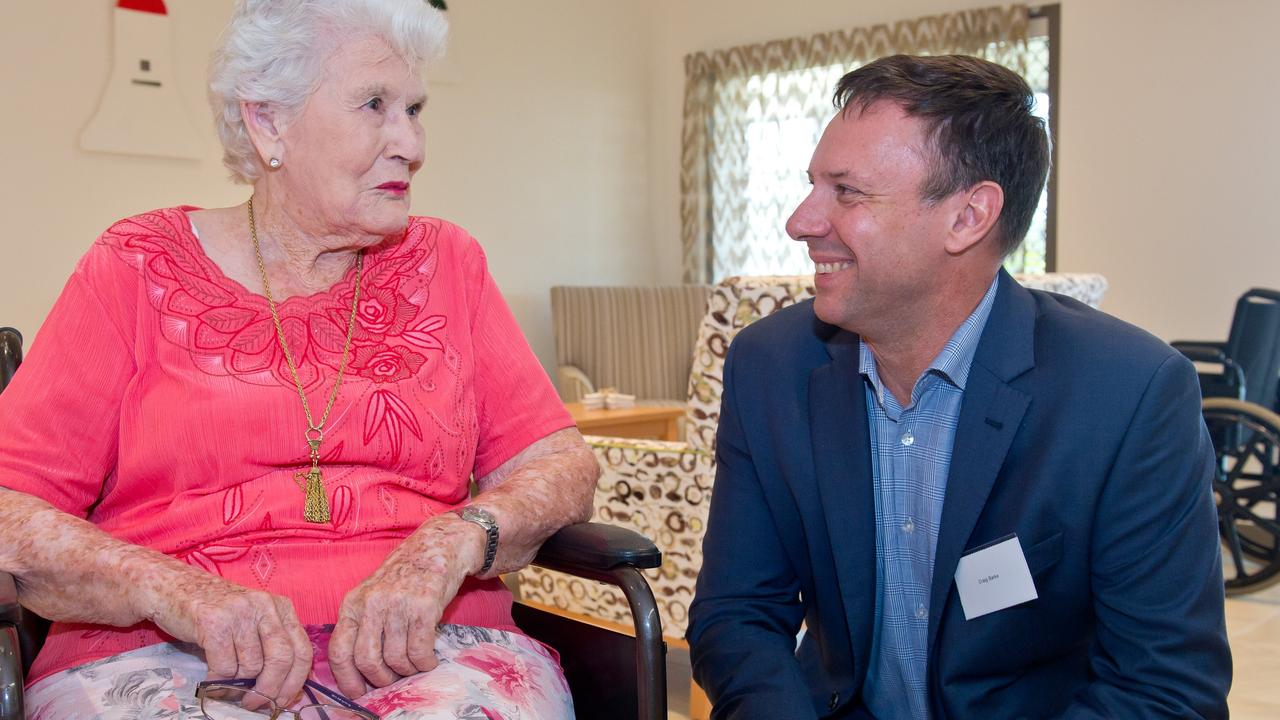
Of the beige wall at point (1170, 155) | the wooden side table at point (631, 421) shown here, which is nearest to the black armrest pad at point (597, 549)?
the wooden side table at point (631, 421)

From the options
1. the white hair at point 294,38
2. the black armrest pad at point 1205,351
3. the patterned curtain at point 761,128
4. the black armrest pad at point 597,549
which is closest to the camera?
the black armrest pad at point 597,549

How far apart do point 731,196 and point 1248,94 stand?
2614 millimetres

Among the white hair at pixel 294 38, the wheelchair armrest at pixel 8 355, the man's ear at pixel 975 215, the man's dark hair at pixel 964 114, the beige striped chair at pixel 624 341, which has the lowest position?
the beige striped chair at pixel 624 341

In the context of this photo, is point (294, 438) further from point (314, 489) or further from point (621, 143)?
point (621, 143)

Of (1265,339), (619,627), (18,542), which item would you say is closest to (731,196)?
(1265,339)

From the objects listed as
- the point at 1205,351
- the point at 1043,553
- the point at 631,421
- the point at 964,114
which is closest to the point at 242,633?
the point at 1043,553

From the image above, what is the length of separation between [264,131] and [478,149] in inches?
167

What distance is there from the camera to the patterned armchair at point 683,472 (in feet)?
8.50

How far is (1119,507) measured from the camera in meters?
1.19

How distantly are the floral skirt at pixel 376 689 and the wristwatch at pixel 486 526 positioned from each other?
0.36 feet

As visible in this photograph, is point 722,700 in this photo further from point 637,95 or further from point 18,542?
point 637,95

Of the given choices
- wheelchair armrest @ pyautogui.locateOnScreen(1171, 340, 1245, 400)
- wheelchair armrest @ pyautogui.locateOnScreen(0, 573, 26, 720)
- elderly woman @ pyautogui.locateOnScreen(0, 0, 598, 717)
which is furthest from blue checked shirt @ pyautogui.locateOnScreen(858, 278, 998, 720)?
wheelchair armrest @ pyautogui.locateOnScreen(1171, 340, 1245, 400)

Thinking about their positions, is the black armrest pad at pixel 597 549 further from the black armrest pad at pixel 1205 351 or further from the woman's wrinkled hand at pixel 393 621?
the black armrest pad at pixel 1205 351

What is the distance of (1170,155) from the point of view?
5039mm
